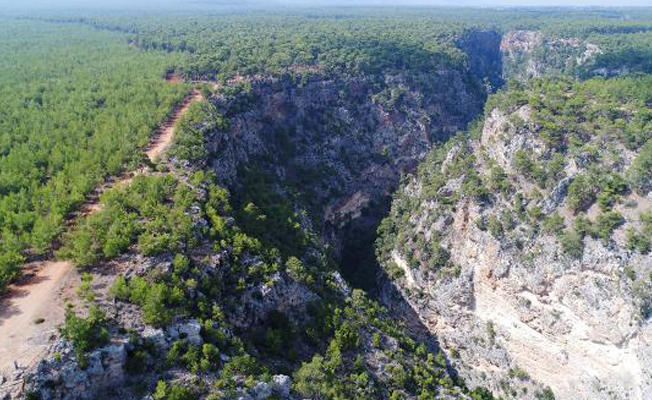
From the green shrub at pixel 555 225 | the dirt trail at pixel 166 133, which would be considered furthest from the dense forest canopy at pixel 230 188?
the dirt trail at pixel 166 133

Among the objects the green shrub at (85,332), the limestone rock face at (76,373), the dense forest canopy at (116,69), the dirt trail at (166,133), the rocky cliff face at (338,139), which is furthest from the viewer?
the rocky cliff face at (338,139)

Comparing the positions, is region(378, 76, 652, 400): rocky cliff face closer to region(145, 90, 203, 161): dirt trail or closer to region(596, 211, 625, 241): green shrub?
region(596, 211, 625, 241): green shrub

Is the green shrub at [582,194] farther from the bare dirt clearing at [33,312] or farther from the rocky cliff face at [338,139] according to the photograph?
the bare dirt clearing at [33,312]

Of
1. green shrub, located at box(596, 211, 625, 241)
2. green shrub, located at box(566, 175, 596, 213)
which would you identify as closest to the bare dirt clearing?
green shrub, located at box(596, 211, 625, 241)

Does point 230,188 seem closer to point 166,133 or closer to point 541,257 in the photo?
point 166,133

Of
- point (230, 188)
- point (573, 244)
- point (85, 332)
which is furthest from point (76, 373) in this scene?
point (573, 244)

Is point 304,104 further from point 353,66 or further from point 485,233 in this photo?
point 485,233

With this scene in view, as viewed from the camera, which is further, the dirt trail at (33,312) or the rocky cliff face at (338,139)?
the rocky cliff face at (338,139)

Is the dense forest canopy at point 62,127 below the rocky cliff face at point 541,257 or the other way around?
the other way around
